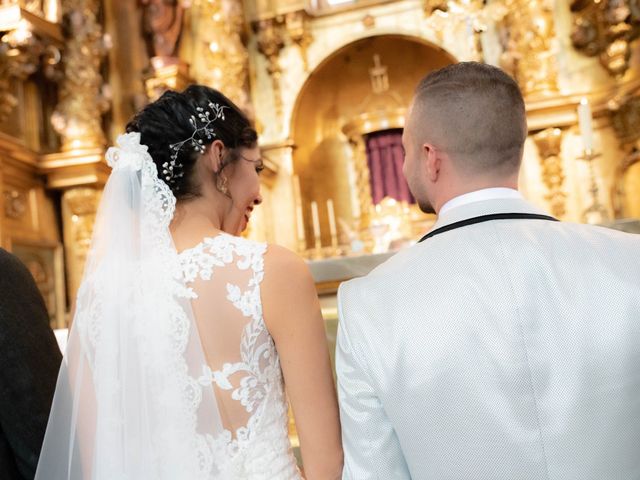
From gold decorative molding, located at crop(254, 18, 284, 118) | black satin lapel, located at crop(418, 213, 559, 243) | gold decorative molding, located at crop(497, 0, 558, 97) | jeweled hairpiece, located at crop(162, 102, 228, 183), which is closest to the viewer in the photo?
black satin lapel, located at crop(418, 213, 559, 243)

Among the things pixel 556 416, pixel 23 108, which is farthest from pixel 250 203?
pixel 23 108

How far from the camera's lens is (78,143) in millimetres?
5965

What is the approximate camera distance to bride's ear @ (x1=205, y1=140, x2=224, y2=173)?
174 cm

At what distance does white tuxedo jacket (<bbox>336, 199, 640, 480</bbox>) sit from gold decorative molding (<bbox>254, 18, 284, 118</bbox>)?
665 cm

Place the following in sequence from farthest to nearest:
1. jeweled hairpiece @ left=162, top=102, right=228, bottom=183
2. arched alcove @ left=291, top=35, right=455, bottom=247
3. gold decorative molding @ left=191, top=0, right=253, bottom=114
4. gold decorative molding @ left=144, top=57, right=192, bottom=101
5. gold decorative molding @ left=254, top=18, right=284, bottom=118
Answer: arched alcove @ left=291, top=35, right=455, bottom=247, gold decorative molding @ left=254, top=18, right=284, bottom=118, gold decorative molding @ left=191, top=0, right=253, bottom=114, gold decorative molding @ left=144, top=57, right=192, bottom=101, jeweled hairpiece @ left=162, top=102, right=228, bottom=183

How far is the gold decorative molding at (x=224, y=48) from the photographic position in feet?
23.6

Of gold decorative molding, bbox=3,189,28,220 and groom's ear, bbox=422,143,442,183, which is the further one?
gold decorative molding, bbox=3,189,28,220

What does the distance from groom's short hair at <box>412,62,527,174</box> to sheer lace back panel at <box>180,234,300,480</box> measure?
0.54m

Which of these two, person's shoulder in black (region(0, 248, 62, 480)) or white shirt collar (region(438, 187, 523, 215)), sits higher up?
white shirt collar (region(438, 187, 523, 215))

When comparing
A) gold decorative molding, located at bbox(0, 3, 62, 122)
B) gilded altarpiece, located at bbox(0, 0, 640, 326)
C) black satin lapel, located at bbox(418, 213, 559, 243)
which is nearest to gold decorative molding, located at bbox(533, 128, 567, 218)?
gilded altarpiece, located at bbox(0, 0, 640, 326)

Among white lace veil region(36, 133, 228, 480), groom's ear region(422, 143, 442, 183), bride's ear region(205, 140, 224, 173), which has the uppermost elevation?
bride's ear region(205, 140, 224, 173)

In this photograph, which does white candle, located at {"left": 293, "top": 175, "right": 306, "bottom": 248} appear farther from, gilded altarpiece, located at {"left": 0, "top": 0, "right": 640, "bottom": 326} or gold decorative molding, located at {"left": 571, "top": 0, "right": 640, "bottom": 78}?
gold decorative molding, located at {"left": 571, "top": 0, "right": 640, "bottom": 78}

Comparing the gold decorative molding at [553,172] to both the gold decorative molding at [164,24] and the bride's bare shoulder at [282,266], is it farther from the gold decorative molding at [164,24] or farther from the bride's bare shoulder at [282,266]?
the bride's bare shoulder at [282,266]

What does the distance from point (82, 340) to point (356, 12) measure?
6.71 meters
